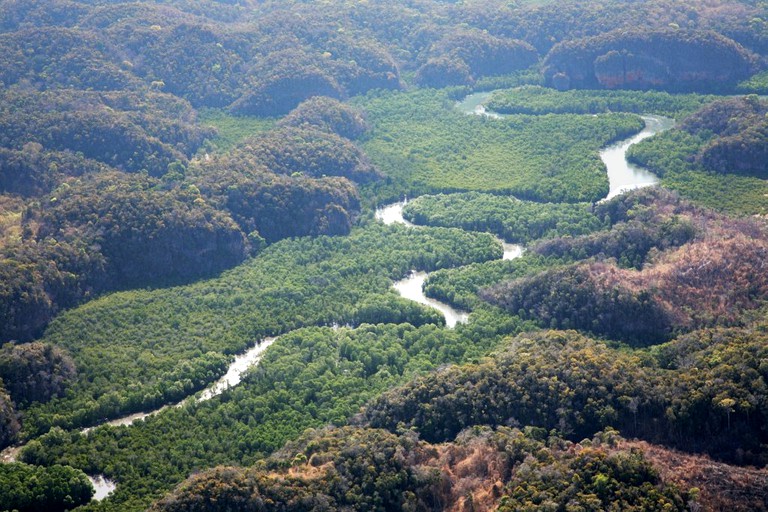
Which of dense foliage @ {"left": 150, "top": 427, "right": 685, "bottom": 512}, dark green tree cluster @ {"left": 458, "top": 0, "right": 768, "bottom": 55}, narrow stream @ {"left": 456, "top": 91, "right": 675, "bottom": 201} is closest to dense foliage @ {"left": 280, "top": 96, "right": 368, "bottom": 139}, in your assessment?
narrow stream @ {"left": 456, "top": 91, "right": 675, "bottom": 201}

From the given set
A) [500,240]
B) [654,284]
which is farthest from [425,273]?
[654,284]

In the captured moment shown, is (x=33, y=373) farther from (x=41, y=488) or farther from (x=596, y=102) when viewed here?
(x=596, y=102)

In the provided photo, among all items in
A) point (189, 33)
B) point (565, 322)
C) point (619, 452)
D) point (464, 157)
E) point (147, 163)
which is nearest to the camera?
point (619, 452)

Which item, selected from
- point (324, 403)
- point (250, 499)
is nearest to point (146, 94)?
point (324, 403)

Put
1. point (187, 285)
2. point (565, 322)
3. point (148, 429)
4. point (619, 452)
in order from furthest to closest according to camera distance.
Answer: point (187, 285) → point (565, 322) → point (148, 429) → point (619, 452)

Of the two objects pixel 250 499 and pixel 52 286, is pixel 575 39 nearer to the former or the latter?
pixel 52 286

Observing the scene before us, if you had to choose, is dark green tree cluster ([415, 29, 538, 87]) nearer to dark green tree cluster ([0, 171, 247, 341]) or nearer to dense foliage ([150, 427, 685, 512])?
dark green tree cluster ([0, 171, 247, 341])
